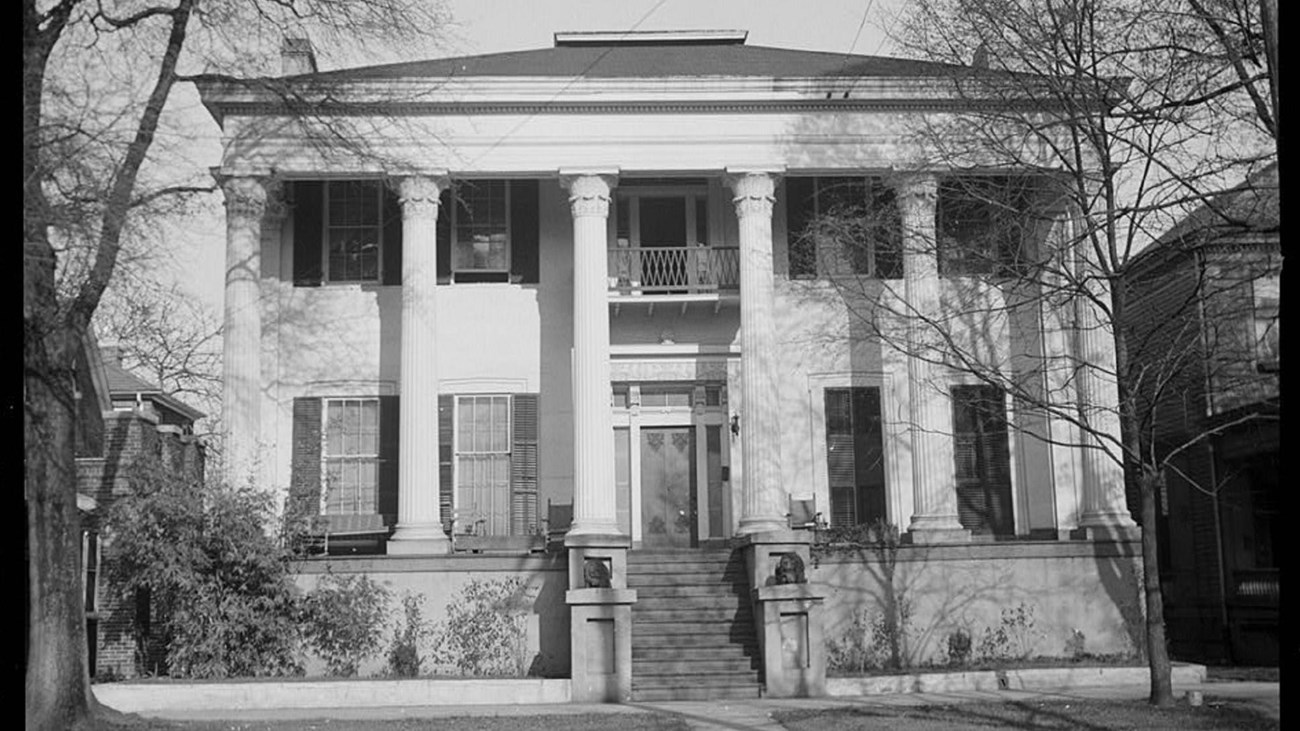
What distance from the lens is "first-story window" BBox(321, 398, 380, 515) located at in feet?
76.4

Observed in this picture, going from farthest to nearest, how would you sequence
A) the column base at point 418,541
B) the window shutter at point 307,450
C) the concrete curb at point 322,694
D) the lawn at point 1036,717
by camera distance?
the window shutter at point 307,450, the column base at point 418,541, the concrete curb at point 322,694, the lawn at point 1036,717

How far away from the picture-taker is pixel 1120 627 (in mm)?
21422

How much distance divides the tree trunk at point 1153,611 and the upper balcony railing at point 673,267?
9.70 metres

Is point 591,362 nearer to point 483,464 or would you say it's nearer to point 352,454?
point 483,464

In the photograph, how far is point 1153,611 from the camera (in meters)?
15.4

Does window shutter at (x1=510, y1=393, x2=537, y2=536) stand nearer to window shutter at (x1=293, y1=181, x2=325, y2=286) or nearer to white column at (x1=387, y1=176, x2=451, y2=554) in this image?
white column at (x1=387, y1=176, x2=451, y2=554)

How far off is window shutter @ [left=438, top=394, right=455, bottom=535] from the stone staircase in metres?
3.36

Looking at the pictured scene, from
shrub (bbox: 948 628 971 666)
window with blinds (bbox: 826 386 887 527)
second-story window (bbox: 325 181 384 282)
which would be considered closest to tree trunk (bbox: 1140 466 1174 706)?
shrub (bbox: 948 628 971 666)

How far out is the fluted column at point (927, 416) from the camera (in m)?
22.0

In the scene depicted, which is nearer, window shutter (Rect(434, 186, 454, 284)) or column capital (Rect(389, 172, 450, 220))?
column capital (Rect(389, 172, 450, 220))

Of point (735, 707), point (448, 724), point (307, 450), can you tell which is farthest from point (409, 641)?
point (448, 724)

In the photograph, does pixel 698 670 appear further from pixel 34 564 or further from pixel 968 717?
pixel 34 564

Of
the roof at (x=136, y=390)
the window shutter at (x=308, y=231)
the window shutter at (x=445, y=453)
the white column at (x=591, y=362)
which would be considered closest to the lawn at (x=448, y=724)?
the white column at (x=591, y=362)

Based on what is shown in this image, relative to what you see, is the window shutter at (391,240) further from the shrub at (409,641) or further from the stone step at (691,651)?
the stone step at (691,651)
